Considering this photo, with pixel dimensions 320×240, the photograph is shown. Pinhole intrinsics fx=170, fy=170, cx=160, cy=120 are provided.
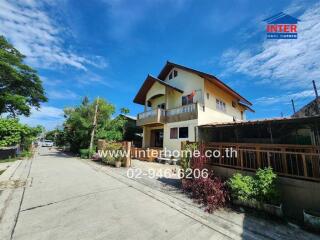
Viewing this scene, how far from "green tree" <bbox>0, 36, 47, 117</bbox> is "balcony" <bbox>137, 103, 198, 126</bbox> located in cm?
1820

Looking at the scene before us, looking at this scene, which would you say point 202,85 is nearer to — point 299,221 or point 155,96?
point 155,96

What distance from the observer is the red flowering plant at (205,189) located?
19.8ft

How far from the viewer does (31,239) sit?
3.87m

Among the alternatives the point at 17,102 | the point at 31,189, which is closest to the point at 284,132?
the point at 31,189

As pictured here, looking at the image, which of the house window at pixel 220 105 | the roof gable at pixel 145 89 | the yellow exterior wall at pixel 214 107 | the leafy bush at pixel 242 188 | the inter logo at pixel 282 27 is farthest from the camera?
the roof gable at pixel 145 89

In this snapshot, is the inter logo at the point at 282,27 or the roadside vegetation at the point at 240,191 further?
the inter logo at the point at 282,27

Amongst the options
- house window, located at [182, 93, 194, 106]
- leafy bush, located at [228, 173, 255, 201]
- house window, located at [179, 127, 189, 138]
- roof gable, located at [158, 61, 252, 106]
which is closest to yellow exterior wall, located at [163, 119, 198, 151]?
house window, located at [179, 127, 189, 138]

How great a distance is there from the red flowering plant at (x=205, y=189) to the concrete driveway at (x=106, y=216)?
542mm

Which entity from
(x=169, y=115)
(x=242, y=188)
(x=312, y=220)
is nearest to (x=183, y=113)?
(x=169, y=115)

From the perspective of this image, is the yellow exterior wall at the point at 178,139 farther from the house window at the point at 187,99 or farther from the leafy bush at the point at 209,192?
the leafy bush at the point at 209,192

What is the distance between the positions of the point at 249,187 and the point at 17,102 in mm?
29663

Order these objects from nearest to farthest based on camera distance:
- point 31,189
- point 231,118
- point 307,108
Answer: point 31,189
point 307,108
point 231,118

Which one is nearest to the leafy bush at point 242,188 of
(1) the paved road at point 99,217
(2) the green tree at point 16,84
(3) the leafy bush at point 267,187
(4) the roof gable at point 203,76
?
(3) the leafy bush at point 267,187

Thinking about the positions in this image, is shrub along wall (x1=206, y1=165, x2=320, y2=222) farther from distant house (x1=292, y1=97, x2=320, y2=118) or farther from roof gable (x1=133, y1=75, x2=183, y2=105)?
roof gable (x1=133, y1=75, x2=183, y2=105)
